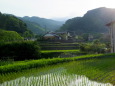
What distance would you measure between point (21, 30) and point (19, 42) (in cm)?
3764

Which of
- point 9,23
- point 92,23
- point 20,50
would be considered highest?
point 92,23

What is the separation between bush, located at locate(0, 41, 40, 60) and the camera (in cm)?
2873

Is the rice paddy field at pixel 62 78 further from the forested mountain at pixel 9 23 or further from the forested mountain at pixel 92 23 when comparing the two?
the forested mountain at pixel 92 23

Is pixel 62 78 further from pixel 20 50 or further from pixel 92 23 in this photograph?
pixel 92 23

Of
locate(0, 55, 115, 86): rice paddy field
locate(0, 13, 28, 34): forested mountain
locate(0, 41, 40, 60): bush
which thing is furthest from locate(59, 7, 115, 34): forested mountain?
locate(0, 55, 115, 86): rice paddy field

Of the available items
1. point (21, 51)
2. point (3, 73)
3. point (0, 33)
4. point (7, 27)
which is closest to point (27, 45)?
point (21, 51)

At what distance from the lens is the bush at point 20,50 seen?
28734 mm

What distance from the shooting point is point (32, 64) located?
1488 centimetres

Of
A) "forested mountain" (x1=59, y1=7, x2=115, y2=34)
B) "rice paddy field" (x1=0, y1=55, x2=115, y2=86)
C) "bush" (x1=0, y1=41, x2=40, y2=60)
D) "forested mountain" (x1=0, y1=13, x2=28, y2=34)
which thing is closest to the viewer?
"rice paddy field" (x1=0, y1=55, x2=115, y2=86)

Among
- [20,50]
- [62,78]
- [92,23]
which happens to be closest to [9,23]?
[20,50]

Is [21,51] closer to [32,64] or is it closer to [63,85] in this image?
[32,64]

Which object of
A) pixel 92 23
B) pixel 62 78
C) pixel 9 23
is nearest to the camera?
pixel 62 78

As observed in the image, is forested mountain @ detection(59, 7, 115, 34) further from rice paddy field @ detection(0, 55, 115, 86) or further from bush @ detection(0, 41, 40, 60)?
rice paddy field @ detection(0, 55, 115, 86)

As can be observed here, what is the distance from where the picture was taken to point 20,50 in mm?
29219
